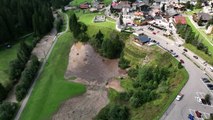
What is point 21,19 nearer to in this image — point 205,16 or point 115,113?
point 115,113

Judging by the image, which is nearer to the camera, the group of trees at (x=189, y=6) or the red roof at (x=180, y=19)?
the red roof at (x=180, y=19)

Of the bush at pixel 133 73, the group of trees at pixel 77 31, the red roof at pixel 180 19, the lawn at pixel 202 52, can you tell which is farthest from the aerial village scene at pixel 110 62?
the group of trees at pixel 77 31

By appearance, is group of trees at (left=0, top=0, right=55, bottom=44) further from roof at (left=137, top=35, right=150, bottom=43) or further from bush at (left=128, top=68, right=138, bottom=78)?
bush at (left=128, top=68, right=138, bottom=78)

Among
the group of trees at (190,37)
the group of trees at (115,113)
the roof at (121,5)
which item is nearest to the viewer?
the group of trees at (115,113)

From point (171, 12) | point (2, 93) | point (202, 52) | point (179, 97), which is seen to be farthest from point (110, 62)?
point (171, 12)

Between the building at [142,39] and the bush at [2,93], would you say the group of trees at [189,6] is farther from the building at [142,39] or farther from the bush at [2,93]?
the bush at [2,93]

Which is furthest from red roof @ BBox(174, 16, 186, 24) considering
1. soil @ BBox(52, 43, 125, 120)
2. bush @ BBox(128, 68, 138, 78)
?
bush @ BBox(128, 68, 138, 78)

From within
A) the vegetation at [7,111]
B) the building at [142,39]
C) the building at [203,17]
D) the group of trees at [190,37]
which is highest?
the building at [203,17]
